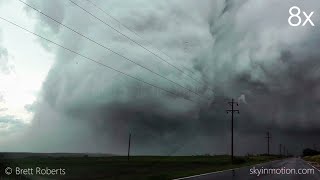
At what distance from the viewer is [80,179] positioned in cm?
3397

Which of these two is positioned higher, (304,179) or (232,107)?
(232,107)

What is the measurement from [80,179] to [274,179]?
1599 cm

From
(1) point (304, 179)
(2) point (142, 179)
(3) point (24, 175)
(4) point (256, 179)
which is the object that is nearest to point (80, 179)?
(2) point (142, 179)

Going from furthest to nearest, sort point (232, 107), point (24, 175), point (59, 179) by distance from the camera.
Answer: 1. point (232, 107)
2. point (59, 179)
3. point (24, 175)

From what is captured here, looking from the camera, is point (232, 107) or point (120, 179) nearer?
point (120, 179)

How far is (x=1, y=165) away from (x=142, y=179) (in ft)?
37.3

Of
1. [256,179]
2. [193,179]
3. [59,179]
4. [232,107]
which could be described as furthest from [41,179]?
[232,107]

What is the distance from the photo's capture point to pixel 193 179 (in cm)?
3441

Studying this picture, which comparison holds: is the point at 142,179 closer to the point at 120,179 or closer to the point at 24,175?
the point at 120,179

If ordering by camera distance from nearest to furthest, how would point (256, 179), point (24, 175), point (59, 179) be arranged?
point (24, 175)
point (59, 179)
point (256, 179)

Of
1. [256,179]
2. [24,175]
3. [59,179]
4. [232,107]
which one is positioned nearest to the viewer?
[24,175]

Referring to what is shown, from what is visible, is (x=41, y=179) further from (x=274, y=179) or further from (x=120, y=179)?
(x=274, y=179)

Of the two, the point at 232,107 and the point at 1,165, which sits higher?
the point at 232,107

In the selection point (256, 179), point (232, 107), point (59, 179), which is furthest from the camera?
point (232, 107)
